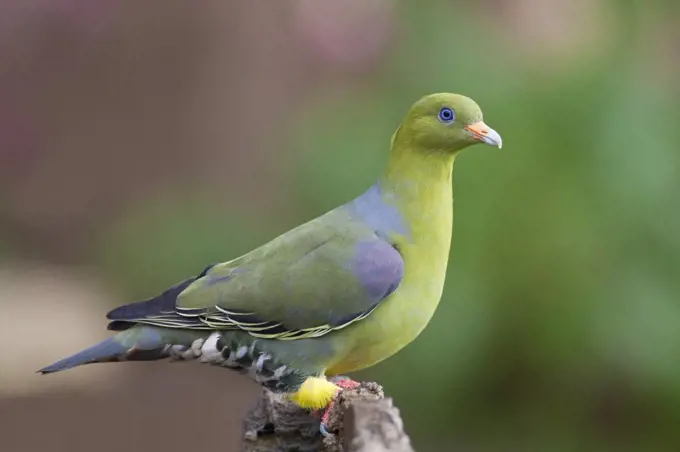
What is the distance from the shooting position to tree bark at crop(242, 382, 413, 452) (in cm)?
136

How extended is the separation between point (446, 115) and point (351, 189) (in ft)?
5.33

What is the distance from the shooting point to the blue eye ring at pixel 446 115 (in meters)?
1.77

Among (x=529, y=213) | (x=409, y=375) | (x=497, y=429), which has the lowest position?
(x=497, y=429)

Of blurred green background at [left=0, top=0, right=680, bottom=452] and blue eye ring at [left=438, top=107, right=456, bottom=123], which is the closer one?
blue eye ring at [left=438, top=107, right=456, bottom=123]

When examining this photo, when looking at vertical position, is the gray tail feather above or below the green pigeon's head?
below

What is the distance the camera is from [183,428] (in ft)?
12.2

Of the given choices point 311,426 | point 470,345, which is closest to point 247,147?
point 470,345

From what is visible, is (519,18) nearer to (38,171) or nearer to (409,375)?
(409,375)

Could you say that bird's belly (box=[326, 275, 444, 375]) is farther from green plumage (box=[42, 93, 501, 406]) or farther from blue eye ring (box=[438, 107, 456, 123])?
blue eye ring (box=[438, 107, 456, 123])

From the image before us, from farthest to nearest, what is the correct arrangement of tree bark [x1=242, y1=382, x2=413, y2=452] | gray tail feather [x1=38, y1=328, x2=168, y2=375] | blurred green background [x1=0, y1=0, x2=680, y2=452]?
blurred green background [x1=0, y1=0, x2=680, y2=452], gray tail feather [x1=38, y1=328, x2=168, y2=375], tree bark [x1=242, y1=382, x2=413, y2=452]

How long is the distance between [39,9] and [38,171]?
80cm

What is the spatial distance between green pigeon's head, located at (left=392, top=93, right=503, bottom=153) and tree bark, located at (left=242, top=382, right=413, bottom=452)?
0.46 m

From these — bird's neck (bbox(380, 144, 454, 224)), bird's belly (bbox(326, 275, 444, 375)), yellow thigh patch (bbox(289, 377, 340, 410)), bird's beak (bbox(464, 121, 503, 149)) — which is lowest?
yellow thigh patch (bbox(289, 377, 340, 410))

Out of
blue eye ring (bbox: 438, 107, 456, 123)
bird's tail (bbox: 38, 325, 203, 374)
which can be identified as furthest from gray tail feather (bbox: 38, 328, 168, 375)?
blue eye ring (bbox: 438, 107, 456, 123)
